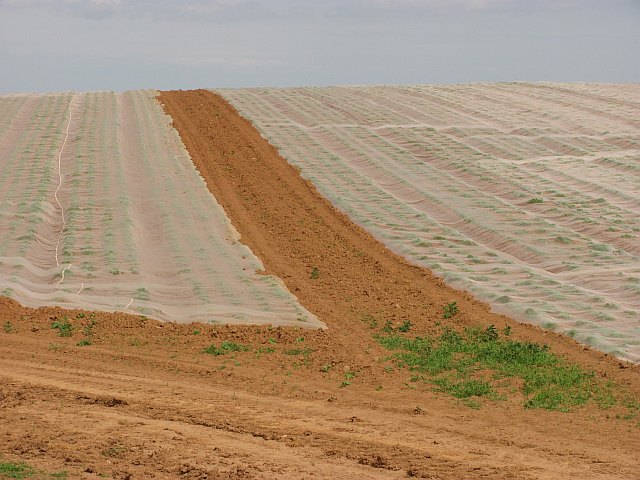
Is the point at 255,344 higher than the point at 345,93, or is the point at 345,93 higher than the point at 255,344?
the point at 345,93

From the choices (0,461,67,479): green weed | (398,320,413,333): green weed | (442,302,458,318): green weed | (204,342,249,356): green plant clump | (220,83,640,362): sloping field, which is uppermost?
(220,83,640,362): sloping field

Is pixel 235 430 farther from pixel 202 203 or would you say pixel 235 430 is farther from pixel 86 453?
pixel 202 203

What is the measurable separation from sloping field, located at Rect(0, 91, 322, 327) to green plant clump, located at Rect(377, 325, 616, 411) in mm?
2244

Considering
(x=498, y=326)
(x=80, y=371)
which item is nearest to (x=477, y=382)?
(x=498, y=326)

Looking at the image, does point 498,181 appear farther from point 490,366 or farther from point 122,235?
point 490,366

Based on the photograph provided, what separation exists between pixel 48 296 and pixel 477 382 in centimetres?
790

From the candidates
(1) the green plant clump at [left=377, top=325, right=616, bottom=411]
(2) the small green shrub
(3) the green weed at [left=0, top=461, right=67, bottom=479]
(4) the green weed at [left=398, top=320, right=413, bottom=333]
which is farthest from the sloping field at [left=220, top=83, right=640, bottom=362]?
(3) the green weed at [left=0, top=461, right=67, bottom=479]

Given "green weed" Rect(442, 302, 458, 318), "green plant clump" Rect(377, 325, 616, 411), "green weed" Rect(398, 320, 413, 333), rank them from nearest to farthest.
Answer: "green plant clump" Rect(377, 325, 616, 411) < "green weed" Rect(398, 320, 413, 333) < "green weed" Rect(442, 302, 458, 318)

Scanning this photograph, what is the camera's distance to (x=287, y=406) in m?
11.3

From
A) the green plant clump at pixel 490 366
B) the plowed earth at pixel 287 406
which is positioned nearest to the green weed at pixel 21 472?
the plowed earth at pixel 287 406

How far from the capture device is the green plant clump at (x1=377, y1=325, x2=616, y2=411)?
12.2 metres

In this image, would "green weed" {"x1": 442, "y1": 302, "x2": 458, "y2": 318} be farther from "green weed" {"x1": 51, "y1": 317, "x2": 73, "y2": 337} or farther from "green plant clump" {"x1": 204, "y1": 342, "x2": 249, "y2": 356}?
"green weed" {"x1": 51, "y1": 317, "x2": 73, "y2": 337}

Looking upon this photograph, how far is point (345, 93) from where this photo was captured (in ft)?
154

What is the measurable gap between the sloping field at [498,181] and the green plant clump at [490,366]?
1.34 m
